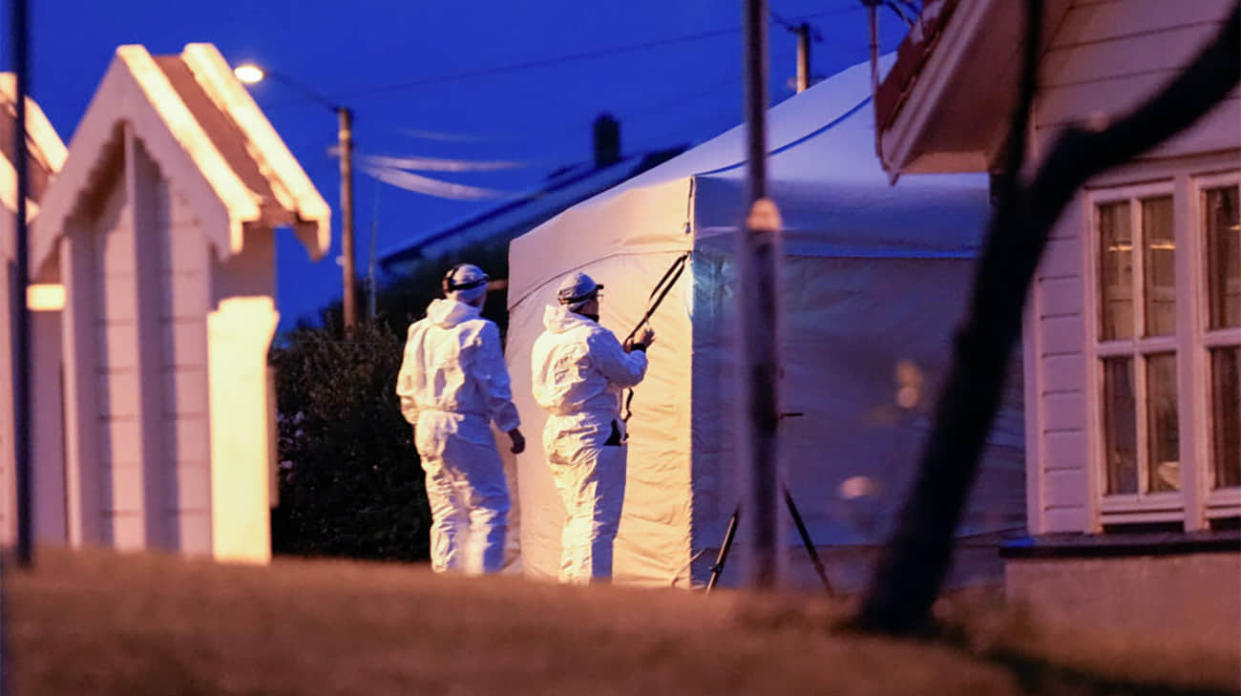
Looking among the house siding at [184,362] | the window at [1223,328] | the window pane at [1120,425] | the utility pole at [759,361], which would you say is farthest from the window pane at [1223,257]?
the house siding at [184,362]

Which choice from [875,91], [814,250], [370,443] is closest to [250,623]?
[875,91]

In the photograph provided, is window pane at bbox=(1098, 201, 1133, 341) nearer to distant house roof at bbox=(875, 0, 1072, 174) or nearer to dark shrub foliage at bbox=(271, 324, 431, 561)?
distant house roof at bbox=(875, 0, 1072, 174)

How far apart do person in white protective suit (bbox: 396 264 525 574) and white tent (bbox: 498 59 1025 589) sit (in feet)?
6.62

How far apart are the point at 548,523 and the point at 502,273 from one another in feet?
105

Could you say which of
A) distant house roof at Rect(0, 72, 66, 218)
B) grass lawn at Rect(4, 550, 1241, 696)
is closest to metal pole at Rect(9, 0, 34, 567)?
grass lawn at Rect(4, 550, 1241, 696)

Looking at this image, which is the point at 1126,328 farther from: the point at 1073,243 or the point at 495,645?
the point at 495,645

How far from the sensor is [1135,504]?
8883 mm

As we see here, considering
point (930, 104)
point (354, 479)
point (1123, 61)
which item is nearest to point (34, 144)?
point (930, 104)

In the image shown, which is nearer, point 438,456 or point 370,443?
point 438,456

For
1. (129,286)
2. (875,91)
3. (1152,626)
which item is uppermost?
(875,91)

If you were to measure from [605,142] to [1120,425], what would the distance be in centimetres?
4225

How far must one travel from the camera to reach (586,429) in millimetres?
10469

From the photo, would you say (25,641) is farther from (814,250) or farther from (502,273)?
(502,273)

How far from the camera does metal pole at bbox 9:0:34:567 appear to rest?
602 centimetres
